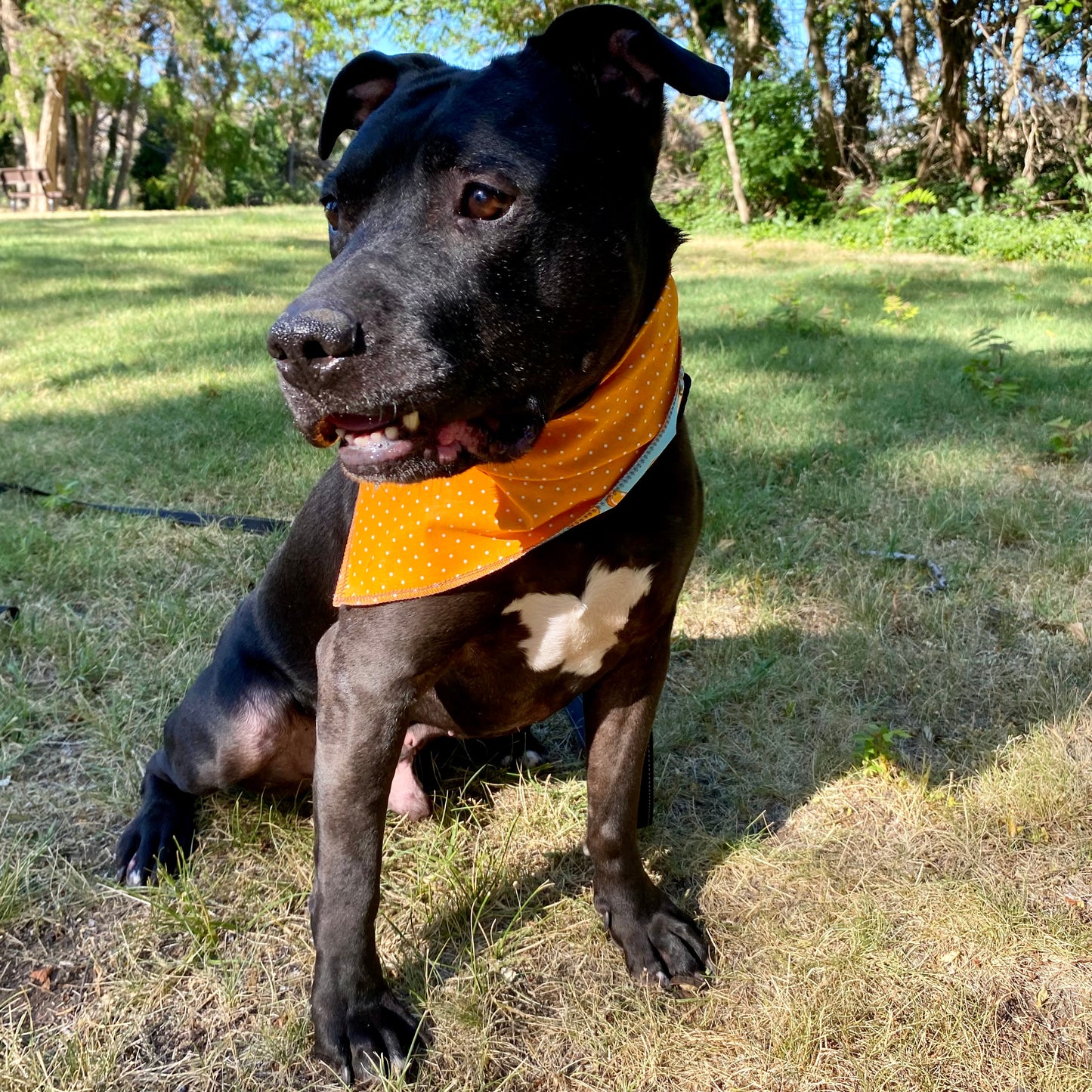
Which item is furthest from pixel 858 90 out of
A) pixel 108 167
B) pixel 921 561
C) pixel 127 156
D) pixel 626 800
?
pixel 108 167

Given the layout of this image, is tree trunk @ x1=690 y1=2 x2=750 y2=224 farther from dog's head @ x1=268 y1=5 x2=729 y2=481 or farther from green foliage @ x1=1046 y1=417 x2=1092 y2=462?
dog's head @ x1=268 y1=5 x2=729 y2=481

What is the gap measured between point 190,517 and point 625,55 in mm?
2883

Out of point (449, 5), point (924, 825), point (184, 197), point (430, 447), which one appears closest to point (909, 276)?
point (924, 825)

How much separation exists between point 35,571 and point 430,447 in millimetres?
2640

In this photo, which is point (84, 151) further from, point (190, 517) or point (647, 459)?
point (647, 459)

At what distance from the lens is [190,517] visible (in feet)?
13.1

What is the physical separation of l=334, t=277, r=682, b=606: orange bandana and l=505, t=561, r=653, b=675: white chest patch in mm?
139

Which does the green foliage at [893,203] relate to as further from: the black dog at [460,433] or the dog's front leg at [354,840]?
the dog's front leg at [354,840]

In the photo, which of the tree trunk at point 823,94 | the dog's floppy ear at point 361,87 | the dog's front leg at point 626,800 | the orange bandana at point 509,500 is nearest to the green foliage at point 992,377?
the dog's front leg at point 626,800

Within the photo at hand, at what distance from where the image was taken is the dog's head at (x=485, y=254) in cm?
151

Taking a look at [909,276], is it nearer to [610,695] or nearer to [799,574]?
[799,574]

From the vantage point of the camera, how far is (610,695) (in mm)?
2174

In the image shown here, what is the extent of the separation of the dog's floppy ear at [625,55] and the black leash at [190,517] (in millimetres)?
2582

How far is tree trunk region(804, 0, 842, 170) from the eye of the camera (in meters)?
13.5
